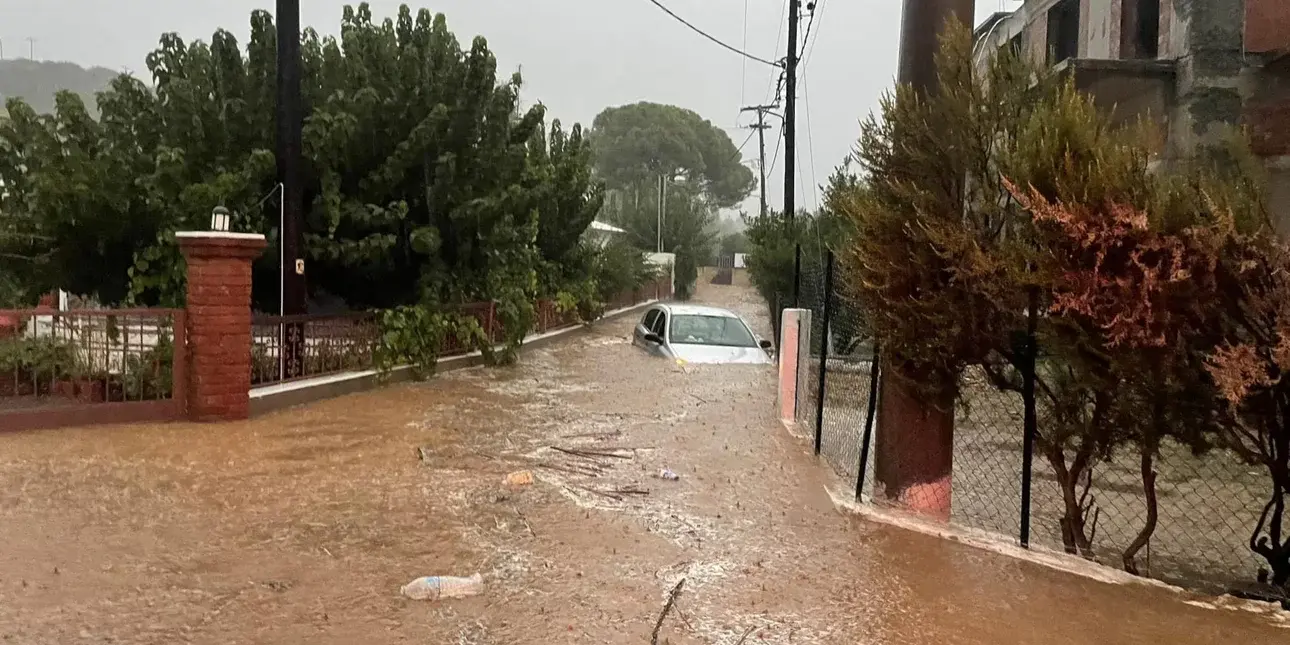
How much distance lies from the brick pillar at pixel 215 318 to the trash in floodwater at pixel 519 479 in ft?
12.2

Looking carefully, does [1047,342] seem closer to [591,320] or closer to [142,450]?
[142,450]

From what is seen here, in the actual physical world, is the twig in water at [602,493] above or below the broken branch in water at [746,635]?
below

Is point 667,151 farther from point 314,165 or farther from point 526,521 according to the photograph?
point 526,521

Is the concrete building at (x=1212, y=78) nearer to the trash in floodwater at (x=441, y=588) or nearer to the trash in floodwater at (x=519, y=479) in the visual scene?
the trash in floodwater at (x=519, y=479)

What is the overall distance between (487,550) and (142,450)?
418cm

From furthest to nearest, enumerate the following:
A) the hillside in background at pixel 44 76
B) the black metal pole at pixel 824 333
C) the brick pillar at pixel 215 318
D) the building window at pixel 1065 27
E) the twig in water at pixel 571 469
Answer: the hillside in background at pixel 44 76, the building window at pixel 1065 27, the brick pillar at pixel 215 318, the black metal pole at pixel 824 333, the twig in water at pixel 571 469

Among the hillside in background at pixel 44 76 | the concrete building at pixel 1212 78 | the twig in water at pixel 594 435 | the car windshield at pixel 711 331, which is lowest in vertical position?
the twig in water at pixel 594 435

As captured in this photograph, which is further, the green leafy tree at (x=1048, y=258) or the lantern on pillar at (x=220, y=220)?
the lantern on pillar at (x=220, y=220)

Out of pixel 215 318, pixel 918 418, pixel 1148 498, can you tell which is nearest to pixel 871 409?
pixel 918 418

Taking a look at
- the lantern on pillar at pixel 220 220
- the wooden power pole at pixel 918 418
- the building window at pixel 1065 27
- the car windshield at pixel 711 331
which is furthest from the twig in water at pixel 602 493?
the building window at pixel 1065 27

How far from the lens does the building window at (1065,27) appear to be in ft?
54.9

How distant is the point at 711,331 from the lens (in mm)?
16734

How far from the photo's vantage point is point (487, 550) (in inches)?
220

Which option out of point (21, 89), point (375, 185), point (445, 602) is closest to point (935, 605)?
point (445, 602)
